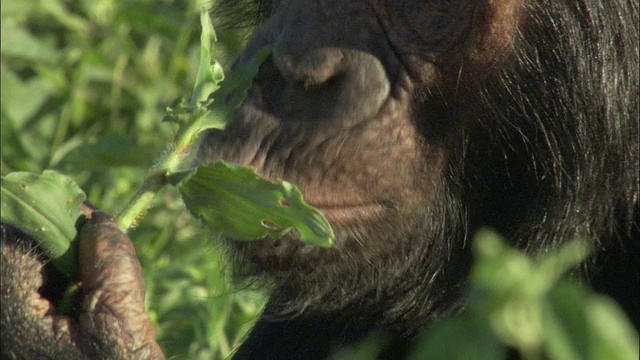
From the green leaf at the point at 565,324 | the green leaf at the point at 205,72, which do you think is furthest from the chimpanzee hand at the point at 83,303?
the green leaf at the point at 565,324

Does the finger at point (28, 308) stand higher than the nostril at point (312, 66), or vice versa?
the nostril at point (312, 66)

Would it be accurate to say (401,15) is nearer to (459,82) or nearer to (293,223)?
(459,82)

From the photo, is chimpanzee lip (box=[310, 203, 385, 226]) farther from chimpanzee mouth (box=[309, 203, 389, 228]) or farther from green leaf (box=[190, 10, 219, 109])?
green leaf (box=[190, 10, 219, 109])

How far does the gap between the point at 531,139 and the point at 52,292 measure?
1010 millimetres

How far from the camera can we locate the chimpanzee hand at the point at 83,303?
6.05 feet

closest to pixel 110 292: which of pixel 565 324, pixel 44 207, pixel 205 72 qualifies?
pixel 44 207

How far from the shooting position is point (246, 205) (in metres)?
1.94

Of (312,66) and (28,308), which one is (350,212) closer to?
(312,66)

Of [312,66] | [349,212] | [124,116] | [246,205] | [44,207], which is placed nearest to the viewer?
[44,207]

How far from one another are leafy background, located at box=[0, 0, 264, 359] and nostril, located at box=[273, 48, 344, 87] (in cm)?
93

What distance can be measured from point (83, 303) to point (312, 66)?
586 mm

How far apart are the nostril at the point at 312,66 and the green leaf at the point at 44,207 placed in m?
0.45

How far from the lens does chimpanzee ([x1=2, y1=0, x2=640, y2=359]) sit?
1.90m

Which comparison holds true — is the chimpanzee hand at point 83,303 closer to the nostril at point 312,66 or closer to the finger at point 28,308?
the finger at point 28,308
